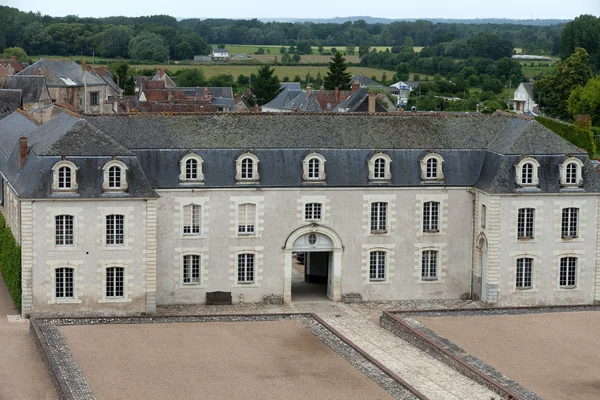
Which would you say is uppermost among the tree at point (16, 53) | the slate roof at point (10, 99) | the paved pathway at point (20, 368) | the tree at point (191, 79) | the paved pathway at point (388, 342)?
the tree at point (16, 53)

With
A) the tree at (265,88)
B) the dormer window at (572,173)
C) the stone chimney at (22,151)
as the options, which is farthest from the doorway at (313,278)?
the tree at (265,88)

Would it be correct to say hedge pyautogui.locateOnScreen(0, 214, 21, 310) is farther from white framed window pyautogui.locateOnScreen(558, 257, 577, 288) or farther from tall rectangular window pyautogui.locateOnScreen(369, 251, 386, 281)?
white framed window pyautogui.locateOnScreen(558, 257, 577, 288)

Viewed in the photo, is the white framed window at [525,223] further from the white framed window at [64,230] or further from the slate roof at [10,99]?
the slate roof at [10,99]

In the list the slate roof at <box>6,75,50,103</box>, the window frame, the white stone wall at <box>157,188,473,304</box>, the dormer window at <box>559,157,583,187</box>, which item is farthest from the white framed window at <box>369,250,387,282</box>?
the slate roof at <box>6,75,50,103</box>

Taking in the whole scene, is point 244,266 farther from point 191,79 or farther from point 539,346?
point 191,79

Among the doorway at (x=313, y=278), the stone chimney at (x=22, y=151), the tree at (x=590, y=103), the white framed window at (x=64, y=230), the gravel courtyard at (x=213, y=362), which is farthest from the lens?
the tree at (x=590, y=103)

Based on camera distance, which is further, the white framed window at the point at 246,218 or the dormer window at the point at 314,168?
Answer: the dormer window at the point at 314,168
